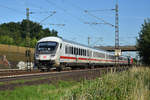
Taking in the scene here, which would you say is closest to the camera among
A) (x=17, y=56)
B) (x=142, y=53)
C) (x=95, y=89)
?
(x=95, y=89)

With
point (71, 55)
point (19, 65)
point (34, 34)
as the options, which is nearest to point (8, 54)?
point (19, 65)

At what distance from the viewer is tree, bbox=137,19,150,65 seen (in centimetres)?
3184

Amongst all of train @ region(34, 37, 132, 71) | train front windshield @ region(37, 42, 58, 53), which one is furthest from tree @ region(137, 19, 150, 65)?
train front windshield @ region(37, 42, 58, 53)

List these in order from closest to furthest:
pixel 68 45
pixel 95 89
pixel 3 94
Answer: pixel 95 89 < pixel 3 94 < pixel 68 45

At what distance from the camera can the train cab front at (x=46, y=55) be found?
24.9m

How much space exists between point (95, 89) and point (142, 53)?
26.5 metres

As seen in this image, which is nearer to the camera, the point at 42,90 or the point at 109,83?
the point at 109,83

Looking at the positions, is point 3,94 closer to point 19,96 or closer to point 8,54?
point 19,96

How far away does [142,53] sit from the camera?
33.7 metres

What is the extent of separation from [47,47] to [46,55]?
1.03 m

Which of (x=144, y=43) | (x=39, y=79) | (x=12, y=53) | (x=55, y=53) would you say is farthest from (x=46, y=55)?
(x=12, y=53)

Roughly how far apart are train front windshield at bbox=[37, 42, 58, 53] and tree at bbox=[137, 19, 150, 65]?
12.7 m

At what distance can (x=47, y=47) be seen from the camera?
25.6 metres

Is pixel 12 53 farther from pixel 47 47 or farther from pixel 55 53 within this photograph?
pixel 55 53
